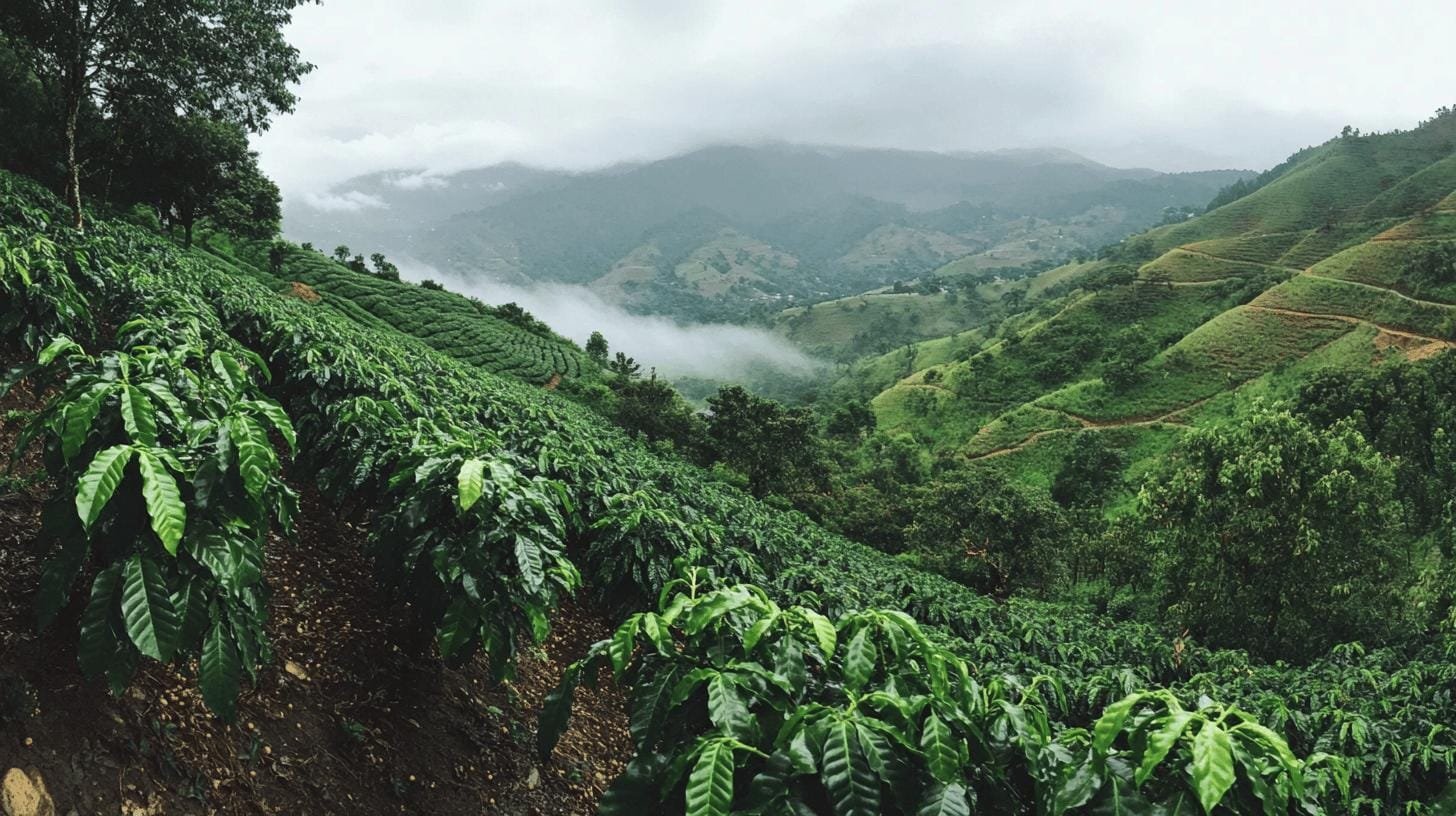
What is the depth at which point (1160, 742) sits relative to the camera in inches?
79.6

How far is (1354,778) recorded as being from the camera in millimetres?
8078

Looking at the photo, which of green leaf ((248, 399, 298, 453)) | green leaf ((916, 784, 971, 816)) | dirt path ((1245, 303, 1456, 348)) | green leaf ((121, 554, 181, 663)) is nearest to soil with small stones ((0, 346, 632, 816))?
green leaf ((121, 554, 181, 663))

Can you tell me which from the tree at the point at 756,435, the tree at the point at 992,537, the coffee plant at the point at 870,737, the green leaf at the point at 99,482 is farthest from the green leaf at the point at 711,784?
the tree at the point at 756,435

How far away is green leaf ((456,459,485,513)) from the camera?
3.68 m

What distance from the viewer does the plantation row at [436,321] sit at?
39.8 metres

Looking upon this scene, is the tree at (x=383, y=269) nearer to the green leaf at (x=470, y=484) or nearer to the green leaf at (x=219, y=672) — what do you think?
the green leaf at (x=470, y=484)

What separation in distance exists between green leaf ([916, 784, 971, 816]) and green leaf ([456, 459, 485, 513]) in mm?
2622

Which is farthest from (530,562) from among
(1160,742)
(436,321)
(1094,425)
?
(1094,425)

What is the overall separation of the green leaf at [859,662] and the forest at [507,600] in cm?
2

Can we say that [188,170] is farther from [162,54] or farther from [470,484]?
[470,484]

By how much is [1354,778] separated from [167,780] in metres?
11.7

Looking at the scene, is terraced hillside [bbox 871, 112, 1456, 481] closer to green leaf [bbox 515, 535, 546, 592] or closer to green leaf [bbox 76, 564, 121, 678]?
green leaf [bbox 515, 535, 546, 592]

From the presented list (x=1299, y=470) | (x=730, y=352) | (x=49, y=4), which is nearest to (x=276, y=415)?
(x=49, y=4)

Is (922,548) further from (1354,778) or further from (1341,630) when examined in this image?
(1354,778)
